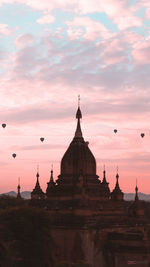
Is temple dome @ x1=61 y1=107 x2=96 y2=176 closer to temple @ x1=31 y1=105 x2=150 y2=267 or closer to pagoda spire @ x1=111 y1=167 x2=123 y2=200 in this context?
temple @ x1=31 y1=105 x2=150 y2=267

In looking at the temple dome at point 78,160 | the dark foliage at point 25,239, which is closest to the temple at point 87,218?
the temple dome at point 78,160

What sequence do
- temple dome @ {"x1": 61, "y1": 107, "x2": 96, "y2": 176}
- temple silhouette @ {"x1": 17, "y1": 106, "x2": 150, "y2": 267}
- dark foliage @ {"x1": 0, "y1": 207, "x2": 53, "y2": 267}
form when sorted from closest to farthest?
1. dark foliage @ {"x1": 0, "y1": 207, "x2": 53, "y2": 267}
2. temple silhouette @ {"x1": 17, "y1": 106, "x2": 150, "y2": 267}
3. temple dome @ {"x1": 61, "y1": 107, "x2": 96, "y2": 176}

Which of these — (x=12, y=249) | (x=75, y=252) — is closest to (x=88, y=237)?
(x=75, y=252)

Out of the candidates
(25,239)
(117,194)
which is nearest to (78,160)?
(117,194)

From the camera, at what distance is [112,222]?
63438mm

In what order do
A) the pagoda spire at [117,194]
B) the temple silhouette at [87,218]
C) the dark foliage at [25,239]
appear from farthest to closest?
the pagoda spire at [117,194] → the temple silhouette at [87,218] → the dark foliage at [25,239]

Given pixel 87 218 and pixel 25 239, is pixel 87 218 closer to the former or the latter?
pixel 87 218

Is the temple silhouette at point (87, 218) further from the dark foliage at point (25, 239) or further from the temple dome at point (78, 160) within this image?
the dark foliage at point (25, 239)

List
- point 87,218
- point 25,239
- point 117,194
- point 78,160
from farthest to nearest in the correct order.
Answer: point 117,194 < point 78,160 < point 87,218 < point 25,239

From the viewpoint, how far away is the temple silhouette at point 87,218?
5803 cm

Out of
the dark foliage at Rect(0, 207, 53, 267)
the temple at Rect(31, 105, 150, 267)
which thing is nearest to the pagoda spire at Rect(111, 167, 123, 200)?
the temple at Rect(31, 105, 150, 267)

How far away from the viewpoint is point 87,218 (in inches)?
2338

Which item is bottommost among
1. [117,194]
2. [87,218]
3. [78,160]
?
[87,218]

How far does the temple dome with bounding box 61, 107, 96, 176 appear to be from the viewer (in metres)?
65.1
